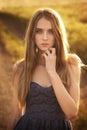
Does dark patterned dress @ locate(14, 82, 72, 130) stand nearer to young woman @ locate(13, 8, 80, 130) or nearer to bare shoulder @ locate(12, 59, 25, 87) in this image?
young woman @ locate(13, 8, 80, 130)

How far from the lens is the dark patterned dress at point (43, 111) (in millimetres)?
2020

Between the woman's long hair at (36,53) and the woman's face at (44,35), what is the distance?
0.06 feet

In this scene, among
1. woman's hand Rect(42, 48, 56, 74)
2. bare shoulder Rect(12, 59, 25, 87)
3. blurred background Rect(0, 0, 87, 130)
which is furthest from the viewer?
blurred background Rect(0, 0, 87, 130)

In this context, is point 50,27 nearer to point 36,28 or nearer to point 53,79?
point 36,28

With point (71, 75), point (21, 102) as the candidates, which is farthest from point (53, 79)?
point (21, 102)

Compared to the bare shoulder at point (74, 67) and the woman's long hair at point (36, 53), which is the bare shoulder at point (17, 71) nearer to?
the woman's long hair at point (36, 53)

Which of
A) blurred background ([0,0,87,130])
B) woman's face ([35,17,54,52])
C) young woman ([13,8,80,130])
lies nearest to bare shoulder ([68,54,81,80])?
young woman ([13,8,80,130])

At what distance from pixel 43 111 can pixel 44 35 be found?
37 cm

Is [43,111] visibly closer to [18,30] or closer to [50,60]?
[50,60]

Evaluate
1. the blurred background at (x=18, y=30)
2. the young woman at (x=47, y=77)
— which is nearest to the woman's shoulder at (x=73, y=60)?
the young woman at (x=47, y=77)

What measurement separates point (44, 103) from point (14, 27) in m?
1.22

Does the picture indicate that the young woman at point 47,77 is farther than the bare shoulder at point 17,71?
No

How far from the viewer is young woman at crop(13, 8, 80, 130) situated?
202cm

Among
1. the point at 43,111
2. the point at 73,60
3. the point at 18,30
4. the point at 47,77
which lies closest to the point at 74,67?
the point at 73,60
